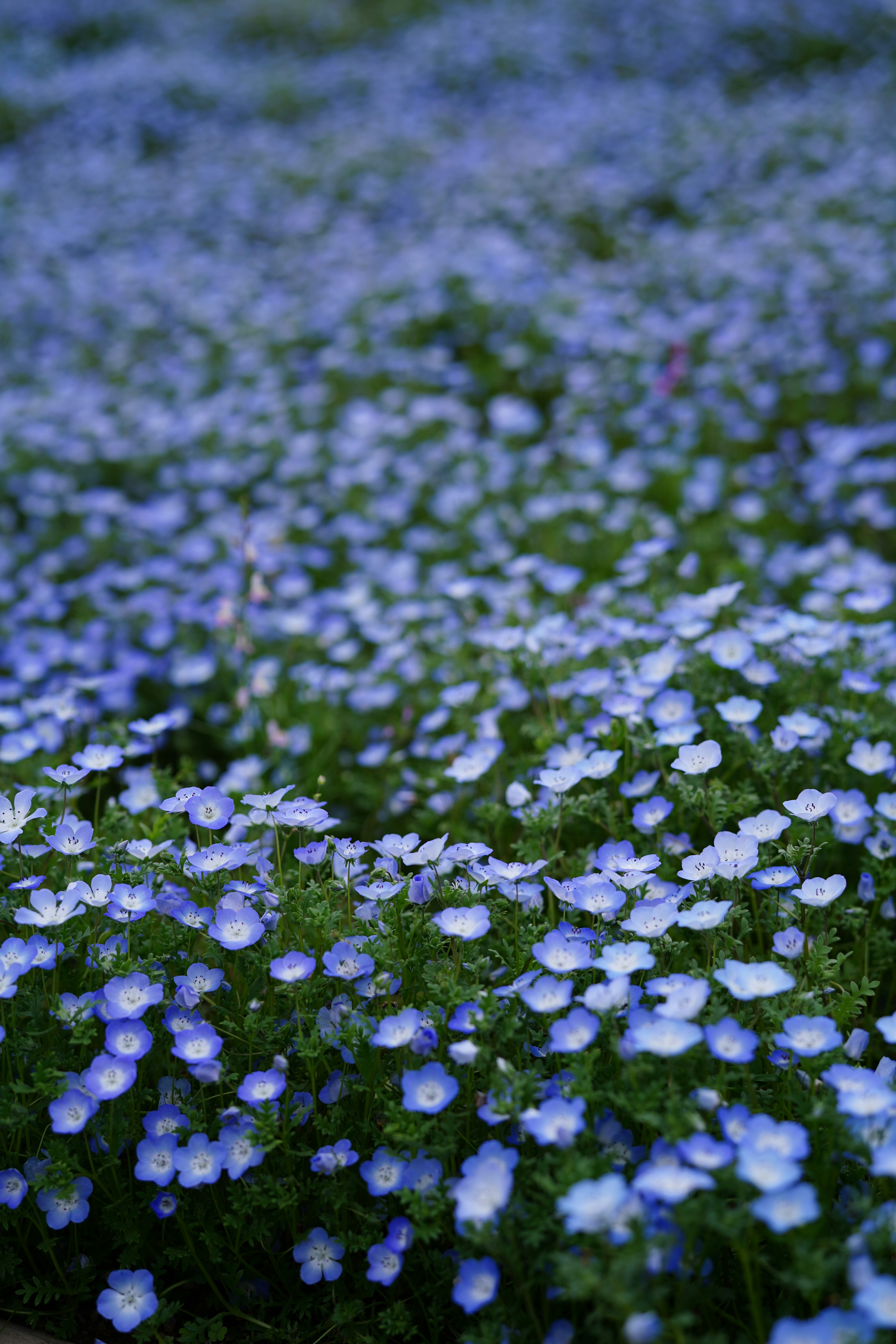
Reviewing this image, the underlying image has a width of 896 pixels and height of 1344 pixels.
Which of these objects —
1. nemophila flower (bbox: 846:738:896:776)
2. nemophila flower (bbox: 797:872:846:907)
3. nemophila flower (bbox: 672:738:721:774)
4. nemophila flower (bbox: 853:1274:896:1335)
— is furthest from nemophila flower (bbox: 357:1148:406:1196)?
nemophila flower (bbox: 846:738:896:776)

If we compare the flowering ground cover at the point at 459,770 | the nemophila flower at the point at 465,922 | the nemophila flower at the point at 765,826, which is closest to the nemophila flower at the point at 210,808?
the flowering ground cover at the point at 459,770

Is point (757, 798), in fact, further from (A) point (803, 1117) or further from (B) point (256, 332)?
(B) point (256, 332)

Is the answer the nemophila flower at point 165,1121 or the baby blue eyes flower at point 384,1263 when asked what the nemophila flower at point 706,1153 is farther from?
the nemophila flower at point 165,1121

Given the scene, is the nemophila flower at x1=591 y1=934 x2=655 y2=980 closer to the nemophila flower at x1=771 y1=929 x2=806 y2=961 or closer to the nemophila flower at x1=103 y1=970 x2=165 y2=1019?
the nemophila flower at x1=771 y1=929 x2=806 y2=961

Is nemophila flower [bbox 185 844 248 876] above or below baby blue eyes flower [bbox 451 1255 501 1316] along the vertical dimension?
above

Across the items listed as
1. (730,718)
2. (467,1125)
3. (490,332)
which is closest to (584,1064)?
(467,1125)

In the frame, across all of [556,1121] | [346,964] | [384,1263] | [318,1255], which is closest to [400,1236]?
[384,1263]
